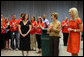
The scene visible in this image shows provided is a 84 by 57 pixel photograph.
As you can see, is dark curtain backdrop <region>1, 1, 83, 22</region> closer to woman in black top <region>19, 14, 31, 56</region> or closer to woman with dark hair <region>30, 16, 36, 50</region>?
woman with dark hair <region>30, 16, 36, 50</region>

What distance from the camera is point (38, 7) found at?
1446cm

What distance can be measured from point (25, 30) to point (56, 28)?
1267mm

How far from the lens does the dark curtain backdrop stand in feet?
45.4

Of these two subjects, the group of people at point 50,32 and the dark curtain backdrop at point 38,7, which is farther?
the dark curtain backdrop at point 38,7

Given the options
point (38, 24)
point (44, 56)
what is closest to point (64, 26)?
point (38, 24)

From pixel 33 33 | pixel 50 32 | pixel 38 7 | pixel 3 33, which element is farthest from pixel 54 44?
pixel 38 7

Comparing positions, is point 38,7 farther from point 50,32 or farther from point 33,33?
point 50,32

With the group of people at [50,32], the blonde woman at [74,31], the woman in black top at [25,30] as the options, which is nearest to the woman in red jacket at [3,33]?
the group of people at [50,32]

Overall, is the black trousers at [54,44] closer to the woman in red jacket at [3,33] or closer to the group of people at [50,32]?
Answer: the group of people at [50,32]

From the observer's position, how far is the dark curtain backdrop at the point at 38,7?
13834 millimetres

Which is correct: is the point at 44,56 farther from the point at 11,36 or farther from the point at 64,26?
the point at 64,26

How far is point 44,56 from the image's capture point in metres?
6.20

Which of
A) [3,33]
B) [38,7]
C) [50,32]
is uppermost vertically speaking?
[38,7]

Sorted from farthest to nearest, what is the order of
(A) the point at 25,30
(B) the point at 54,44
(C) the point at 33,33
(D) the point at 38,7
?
1. (D) the point at 38,7
2. (C) the point at 33,33
3. (A) the point at 25,30
4. (B) the point at 54,44
